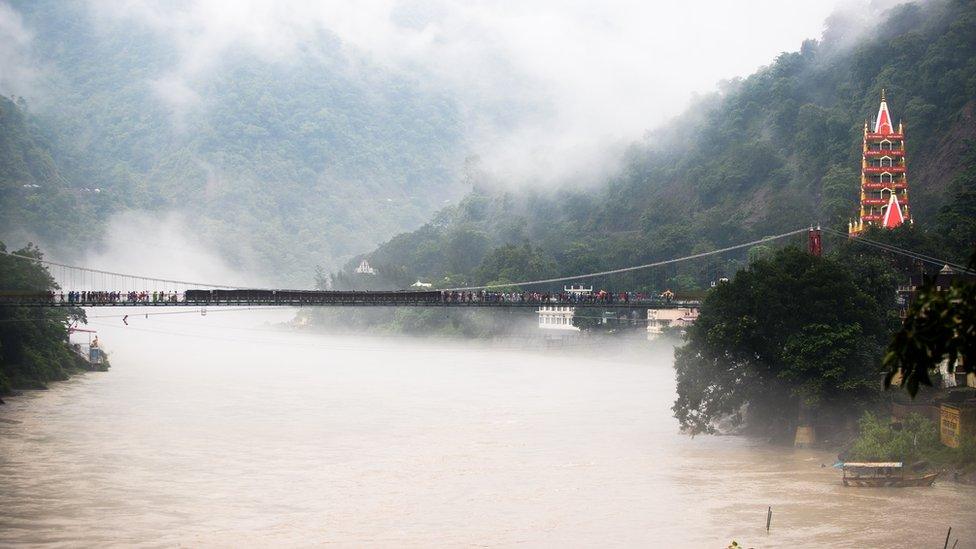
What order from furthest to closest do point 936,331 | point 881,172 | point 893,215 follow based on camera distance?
point 881,172, point 893,215, point 936,331

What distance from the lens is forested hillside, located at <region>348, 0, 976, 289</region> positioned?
302ft

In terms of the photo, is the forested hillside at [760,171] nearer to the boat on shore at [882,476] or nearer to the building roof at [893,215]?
the building roof at [893,215]

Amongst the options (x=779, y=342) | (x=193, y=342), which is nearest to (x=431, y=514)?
(x=779, y=342)

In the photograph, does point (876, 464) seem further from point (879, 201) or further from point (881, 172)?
point (881, 172)

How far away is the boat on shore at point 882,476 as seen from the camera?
33500 mm

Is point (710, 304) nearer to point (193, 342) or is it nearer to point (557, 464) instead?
point (557, 464)

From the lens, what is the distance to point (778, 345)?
41.3m

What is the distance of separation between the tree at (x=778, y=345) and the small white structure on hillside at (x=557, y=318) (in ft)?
162

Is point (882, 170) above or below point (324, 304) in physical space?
above

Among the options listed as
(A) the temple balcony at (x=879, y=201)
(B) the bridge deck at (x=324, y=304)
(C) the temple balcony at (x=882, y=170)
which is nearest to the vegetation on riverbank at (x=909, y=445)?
(B) the bridge deck at (x=324, y=304)

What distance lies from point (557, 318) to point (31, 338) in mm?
46658

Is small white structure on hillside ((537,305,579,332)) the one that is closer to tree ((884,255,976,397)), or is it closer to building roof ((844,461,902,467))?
building roof ((844,461,902,467))

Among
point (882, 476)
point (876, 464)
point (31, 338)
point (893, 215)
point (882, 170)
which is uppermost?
point (882, 170)

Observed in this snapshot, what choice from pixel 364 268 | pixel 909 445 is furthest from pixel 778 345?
pixel 364 268
